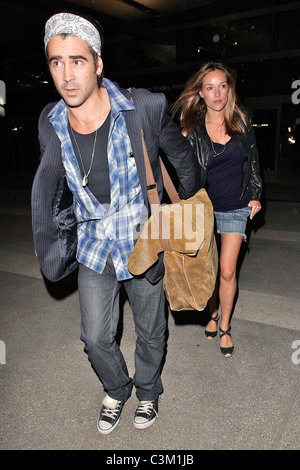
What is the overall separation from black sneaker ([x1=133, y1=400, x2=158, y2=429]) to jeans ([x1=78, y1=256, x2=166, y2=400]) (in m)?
0.18

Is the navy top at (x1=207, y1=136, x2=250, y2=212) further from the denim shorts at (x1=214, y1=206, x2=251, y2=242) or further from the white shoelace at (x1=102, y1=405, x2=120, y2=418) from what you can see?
the white shoelace at (x1=102, y1=405, x2=120, y2=418)

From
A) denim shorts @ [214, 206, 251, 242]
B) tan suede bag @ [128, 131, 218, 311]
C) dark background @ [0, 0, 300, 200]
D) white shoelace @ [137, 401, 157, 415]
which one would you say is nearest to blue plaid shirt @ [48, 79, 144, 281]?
tan suede bag @ [128, 131, 218, 311]

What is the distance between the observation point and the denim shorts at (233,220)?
3.02 metres

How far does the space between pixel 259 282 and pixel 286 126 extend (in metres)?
10.1

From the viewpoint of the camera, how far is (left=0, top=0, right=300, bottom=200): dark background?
41.9 feet

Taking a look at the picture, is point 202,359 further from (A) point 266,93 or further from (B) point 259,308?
(A) point 266,93

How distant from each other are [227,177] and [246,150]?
256mm

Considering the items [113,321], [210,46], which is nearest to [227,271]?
[113,321]

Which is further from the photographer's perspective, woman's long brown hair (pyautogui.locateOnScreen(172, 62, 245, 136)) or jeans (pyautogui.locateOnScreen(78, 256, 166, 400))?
woman's long brown hair (pyautogui.locateOnScreen(172, 62, 245, 136))

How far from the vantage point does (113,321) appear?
224cm

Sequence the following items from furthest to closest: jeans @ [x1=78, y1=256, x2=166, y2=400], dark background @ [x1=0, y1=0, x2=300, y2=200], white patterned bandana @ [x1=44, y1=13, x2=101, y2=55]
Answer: dark background @ [x1=0, y1=0, x2=300, y2=200] < jeans @ [x1=78, y1=256, x2=166, y2=400] < white patterned bandana @ [x1=44, y1=13, x2=101, y2=55]

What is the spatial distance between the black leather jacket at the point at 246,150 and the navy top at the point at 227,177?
0.04m

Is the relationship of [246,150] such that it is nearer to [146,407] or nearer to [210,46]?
[146,407]
